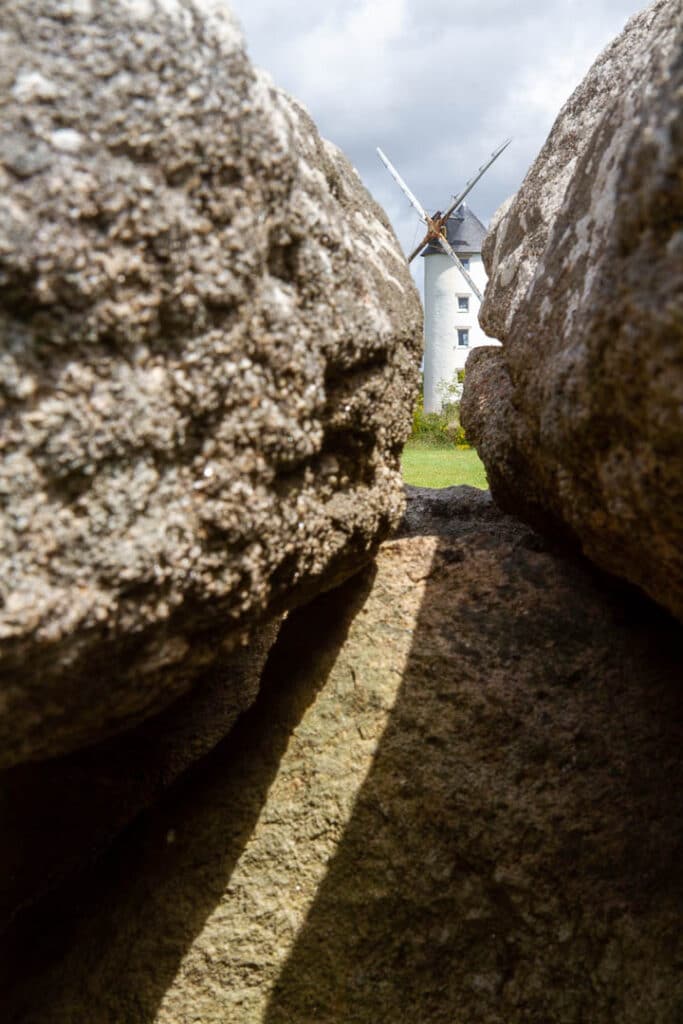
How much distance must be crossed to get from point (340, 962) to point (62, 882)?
667 millimetres

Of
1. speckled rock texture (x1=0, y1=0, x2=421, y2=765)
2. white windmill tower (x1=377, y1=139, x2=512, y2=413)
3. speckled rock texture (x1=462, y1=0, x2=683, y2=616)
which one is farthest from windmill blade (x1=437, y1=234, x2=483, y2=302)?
speckled rock texture (x1=0, y1=0, x2=421, y2=765)

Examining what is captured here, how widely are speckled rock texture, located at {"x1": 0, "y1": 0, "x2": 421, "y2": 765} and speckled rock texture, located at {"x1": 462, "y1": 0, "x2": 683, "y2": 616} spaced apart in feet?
1.35

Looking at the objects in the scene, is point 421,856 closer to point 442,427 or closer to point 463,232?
point 442,427

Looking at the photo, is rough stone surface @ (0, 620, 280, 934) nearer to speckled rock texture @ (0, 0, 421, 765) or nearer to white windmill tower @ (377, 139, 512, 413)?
speckled rock texture @ (0, 0, 421, 765)

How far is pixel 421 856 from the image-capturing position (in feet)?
5.94

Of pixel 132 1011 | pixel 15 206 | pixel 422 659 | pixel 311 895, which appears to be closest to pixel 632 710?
pixel 422 659

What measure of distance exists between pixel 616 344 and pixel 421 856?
114 centimetres

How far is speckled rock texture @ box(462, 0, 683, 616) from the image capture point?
3.75 feet

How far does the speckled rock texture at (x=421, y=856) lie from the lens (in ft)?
5.78

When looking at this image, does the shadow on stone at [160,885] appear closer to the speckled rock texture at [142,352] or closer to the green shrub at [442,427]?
the speckled rock texture at [142,352]

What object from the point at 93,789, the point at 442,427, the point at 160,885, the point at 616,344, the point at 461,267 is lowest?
the point at 442,427

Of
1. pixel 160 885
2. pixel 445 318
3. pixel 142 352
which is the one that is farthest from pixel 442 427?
pixel 142 352

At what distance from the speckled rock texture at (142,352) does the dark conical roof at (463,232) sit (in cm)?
3608

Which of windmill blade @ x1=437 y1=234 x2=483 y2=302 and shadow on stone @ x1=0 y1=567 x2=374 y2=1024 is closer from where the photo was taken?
shadow on stone @ x1=0 y1=567 x2=374 y2=1024
